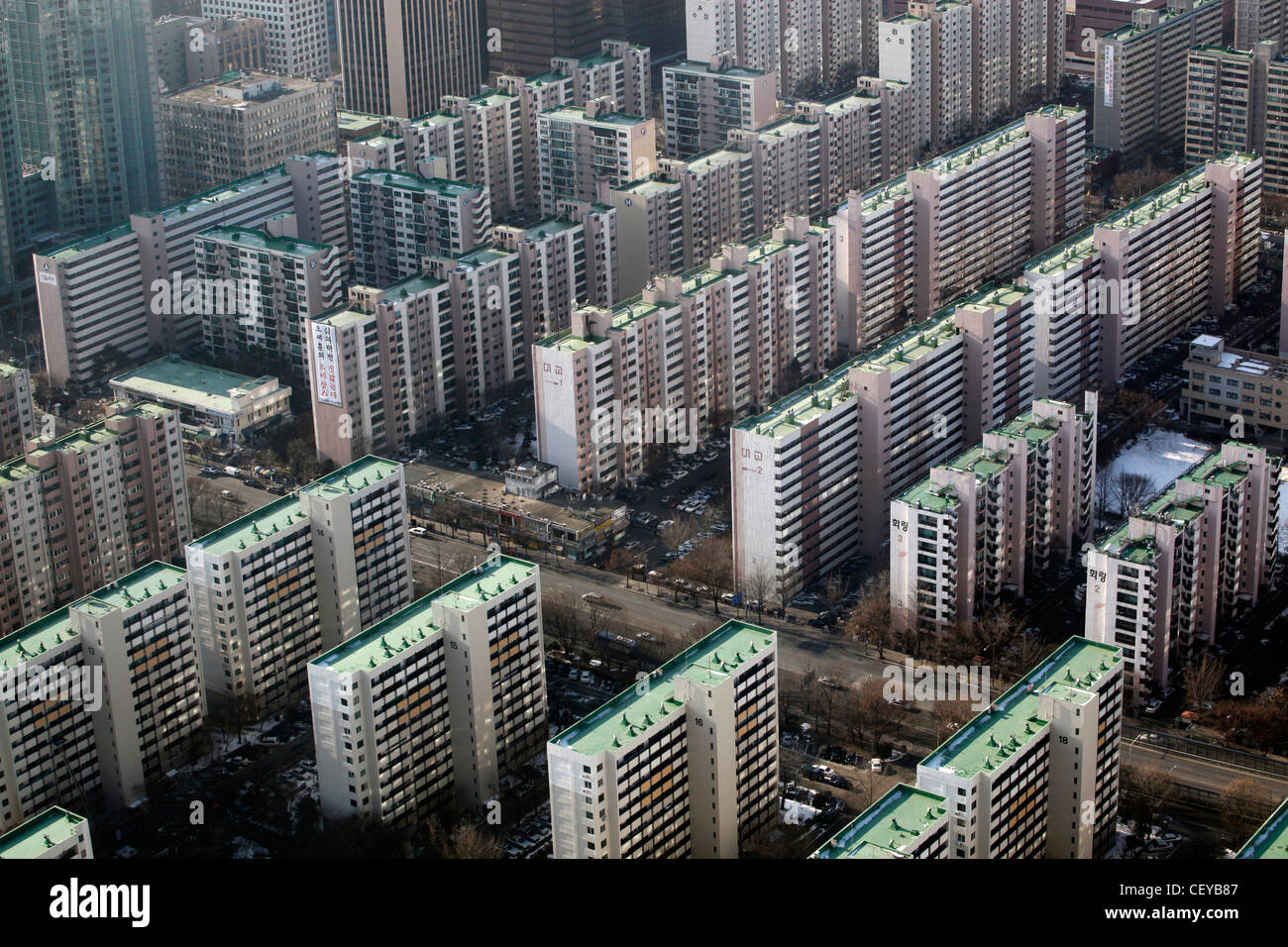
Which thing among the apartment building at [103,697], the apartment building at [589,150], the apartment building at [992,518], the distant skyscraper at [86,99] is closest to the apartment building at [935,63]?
the apartment building at [589,150]

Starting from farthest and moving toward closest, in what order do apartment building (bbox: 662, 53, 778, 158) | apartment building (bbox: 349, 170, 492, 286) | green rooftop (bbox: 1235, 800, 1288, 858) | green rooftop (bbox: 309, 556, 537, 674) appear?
apartment building (bbox: 662, 53, 778, 158)
apartment building (bbox: 349, 170, 492, 286)
green rooftop (bbox: 309, 556, 537, 674)
green rooftop (bbox: 1235, 800, 1288, 858)

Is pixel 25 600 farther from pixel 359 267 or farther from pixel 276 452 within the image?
pixel 359 267

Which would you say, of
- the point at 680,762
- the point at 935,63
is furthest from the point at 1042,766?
the point at 935,63

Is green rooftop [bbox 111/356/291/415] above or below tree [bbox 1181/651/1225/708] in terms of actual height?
above

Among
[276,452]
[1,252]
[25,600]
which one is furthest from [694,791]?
[1,252]

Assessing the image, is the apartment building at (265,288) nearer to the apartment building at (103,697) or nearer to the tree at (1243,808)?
the apartment building at (103,697)

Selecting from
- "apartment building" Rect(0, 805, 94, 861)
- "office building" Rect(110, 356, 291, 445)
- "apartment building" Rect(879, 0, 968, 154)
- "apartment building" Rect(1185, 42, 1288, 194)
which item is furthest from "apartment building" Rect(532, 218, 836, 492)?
→ "apartment building" Rect(1185, 42, 1288, 194)

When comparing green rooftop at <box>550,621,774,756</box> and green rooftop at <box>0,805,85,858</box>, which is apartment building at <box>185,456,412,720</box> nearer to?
green rooftop at <box>0,805,85,858</box>
